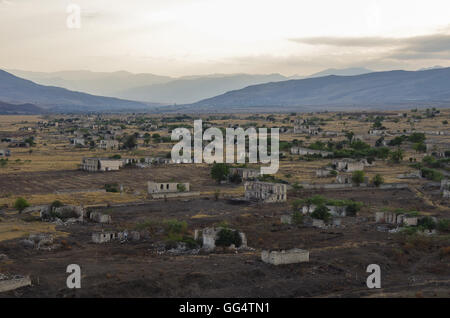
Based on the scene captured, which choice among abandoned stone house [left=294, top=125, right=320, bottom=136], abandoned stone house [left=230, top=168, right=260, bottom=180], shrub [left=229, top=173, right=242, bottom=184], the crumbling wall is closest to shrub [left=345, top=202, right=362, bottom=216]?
the crumbling wall

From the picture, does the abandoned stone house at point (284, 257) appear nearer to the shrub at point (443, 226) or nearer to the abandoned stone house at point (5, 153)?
the shrub at point (443, 226)

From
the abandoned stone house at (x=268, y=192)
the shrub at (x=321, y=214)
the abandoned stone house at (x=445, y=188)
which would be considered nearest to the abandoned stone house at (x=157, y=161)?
the abandoned stone house at (x=268, y=192)

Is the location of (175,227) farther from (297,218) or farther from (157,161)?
(157,161)

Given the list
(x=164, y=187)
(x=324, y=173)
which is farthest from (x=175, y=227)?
(x=324, y=173)

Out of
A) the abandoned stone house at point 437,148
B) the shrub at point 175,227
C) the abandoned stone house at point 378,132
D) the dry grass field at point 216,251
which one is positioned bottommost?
the dry grass field at point 216,251
